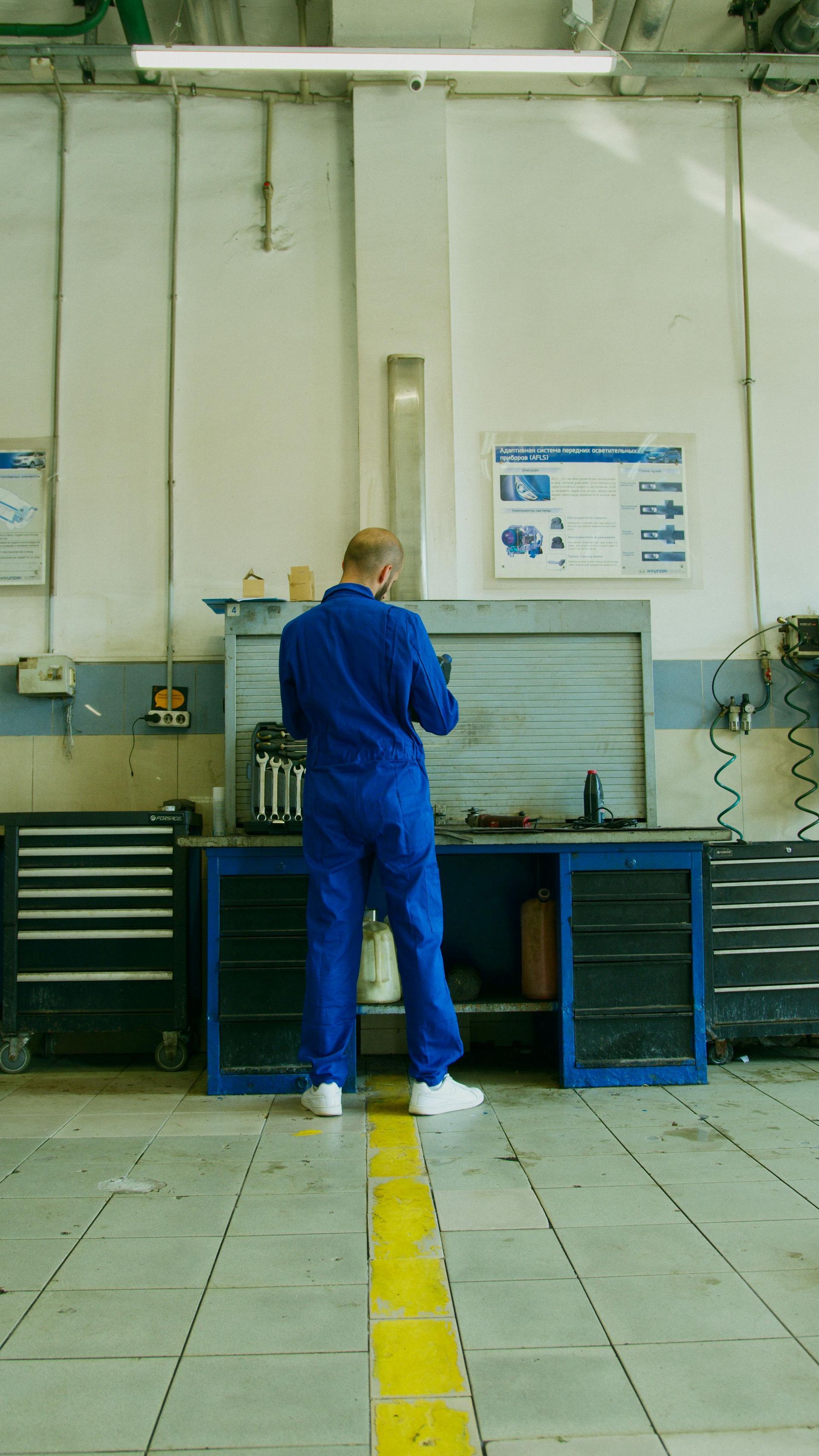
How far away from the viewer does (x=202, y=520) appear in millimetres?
3859

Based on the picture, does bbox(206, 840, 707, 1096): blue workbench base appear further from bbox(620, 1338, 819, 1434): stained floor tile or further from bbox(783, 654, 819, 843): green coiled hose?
bbox(620, 1338, 819, 1434): stained floor tile

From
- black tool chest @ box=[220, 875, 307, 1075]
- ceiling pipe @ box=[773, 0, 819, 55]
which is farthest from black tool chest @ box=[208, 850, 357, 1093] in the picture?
ceiling pipe @ box=[773, 0, 819, 55]

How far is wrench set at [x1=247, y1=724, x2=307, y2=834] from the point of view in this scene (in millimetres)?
3260

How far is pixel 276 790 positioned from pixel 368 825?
2.31 feet

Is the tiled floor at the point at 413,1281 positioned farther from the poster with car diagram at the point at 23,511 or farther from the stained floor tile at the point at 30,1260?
the poster with car diagram at the point at 23,511

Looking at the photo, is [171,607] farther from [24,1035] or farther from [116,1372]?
[116,1372]

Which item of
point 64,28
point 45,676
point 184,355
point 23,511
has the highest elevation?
point 64,28

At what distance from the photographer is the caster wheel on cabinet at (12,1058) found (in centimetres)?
330

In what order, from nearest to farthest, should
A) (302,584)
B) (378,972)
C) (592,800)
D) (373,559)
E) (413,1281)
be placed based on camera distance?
(413,1281) < (373,559) < (378,972) < (592,800) < (302,584)

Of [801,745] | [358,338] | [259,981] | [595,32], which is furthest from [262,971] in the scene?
[595,32]

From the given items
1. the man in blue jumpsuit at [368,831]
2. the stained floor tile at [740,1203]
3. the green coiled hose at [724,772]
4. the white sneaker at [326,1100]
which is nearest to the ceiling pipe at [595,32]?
the green coiled hose at [724,772]

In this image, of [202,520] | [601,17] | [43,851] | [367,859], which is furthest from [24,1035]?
[601,17]

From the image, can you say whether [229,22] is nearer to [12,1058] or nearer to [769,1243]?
[12,1058]

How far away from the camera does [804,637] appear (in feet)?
12.6
